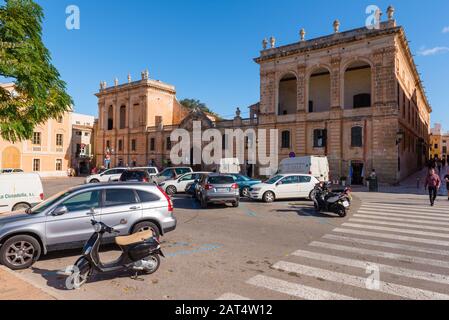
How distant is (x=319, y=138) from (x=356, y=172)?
201 inches

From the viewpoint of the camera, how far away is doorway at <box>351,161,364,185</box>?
1105 inches

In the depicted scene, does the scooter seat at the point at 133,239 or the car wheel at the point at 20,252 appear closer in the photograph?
the scooter seat at the point at 133,239

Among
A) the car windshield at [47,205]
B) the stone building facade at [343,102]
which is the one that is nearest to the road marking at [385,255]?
the car windshield at [47,205]

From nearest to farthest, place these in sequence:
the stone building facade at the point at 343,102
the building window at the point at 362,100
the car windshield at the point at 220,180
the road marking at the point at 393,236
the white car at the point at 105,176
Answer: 1. the road marking at the point at 393,236
2. the car windshield at the point at 220,180
3. the white car at the point at 105,176
4. the stone building facade at the point at 343,102
5. the building window at the point at 362,100

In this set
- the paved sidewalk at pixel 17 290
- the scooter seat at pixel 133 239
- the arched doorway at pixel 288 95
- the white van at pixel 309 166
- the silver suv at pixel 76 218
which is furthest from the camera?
the arched doorway at pixel 288 95

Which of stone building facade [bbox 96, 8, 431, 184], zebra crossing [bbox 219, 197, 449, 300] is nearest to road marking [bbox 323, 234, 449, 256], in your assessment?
zebra crossing [bbox 219, 197, 449, 300]

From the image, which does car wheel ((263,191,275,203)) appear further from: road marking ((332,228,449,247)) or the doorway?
the doorway

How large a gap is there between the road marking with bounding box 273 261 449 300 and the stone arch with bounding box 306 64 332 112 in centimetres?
3068

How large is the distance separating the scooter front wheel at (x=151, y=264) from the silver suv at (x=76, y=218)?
34.5 inches

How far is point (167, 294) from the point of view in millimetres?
4586

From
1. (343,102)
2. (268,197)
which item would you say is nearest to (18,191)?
(268,197)

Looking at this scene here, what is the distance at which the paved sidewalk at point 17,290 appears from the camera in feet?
13.8

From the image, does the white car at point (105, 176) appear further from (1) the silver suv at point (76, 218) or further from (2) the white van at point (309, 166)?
(1) the silver suv at point (76, 218)

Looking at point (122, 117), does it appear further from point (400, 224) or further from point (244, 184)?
point (400, 224)
